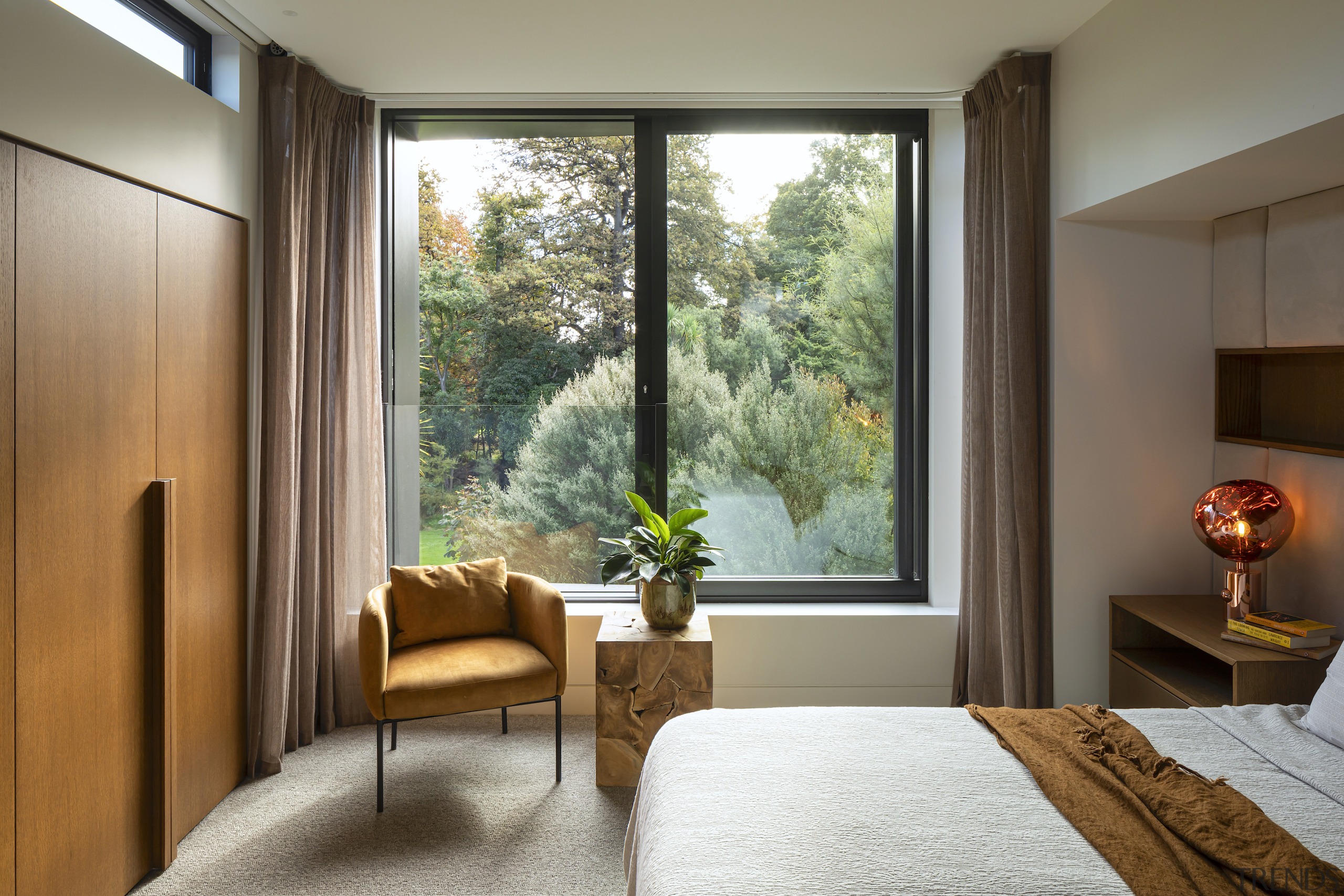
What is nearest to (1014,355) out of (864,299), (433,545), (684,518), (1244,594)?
(864,299)

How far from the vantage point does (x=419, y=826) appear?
259 cm

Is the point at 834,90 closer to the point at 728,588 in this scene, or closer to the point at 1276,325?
the point at 1276,325

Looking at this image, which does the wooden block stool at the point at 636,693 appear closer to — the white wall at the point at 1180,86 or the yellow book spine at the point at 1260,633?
the yellow book spine at the point at 1260,633

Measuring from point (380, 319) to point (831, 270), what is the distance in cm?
198

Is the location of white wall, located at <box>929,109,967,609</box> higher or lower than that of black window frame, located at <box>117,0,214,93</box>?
lower

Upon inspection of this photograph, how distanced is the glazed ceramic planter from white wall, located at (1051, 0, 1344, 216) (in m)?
1.93

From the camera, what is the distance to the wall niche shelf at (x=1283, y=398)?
2.48 meters

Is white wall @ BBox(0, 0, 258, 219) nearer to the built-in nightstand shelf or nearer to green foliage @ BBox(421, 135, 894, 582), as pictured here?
green foliage @ BBox(421, 135, 894, 582)

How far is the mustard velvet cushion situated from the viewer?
3066mm

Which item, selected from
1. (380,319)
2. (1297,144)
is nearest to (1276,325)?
(1297,144)

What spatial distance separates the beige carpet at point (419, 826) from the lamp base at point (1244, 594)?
198 centimetres

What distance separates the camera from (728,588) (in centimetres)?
365

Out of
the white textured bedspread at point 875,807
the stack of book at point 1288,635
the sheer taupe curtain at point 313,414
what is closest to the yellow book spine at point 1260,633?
the stack of book at point 1288,635

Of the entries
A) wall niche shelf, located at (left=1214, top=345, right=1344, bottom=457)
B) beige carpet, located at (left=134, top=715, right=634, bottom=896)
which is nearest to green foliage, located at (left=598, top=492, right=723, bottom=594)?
beige carpet, located at (left=134, top=715, right=634, bottom=896)
